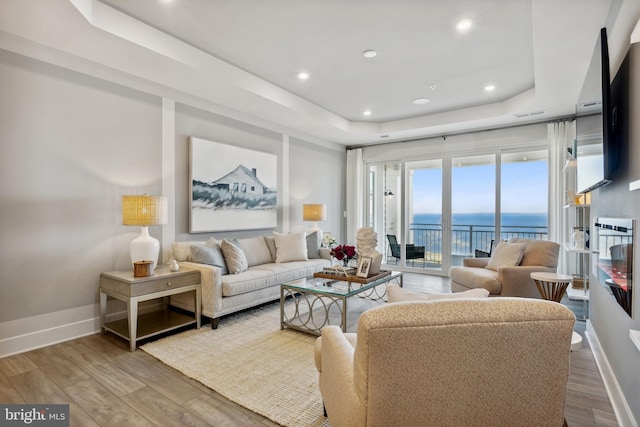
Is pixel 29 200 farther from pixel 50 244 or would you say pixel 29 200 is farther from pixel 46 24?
pixel 46 24

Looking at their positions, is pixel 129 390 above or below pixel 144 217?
below

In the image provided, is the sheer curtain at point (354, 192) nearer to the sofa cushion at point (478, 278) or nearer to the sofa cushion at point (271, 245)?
the sofa cushion at point (271, 245)

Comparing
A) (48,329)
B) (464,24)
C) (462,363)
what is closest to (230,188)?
(48,329)

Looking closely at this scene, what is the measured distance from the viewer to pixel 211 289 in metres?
3.24

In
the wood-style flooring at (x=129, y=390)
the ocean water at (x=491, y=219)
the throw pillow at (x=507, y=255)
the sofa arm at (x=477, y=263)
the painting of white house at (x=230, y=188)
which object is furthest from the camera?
the ocean water at (x=491, y=219)

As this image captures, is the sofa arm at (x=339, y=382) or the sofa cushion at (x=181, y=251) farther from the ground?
the sofa cushion at (x=181, y=251)

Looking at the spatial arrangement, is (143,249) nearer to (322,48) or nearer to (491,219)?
(322,48)

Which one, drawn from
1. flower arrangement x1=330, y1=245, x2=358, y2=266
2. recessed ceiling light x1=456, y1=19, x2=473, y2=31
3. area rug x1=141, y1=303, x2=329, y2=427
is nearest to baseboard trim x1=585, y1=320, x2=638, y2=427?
area rug x1=141, y1=303, x2=329, y2=427

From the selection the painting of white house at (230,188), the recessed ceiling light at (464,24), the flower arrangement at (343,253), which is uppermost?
the recessed ceiling light at (464,24)

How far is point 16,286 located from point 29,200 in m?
0.72

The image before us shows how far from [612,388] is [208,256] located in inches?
135

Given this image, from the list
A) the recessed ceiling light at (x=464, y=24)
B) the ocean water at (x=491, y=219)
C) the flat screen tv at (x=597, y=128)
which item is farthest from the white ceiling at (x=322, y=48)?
the ocean water at (x=491, y=219)

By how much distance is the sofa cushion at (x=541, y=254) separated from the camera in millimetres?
3719

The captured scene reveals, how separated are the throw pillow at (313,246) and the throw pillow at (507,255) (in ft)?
7.75
